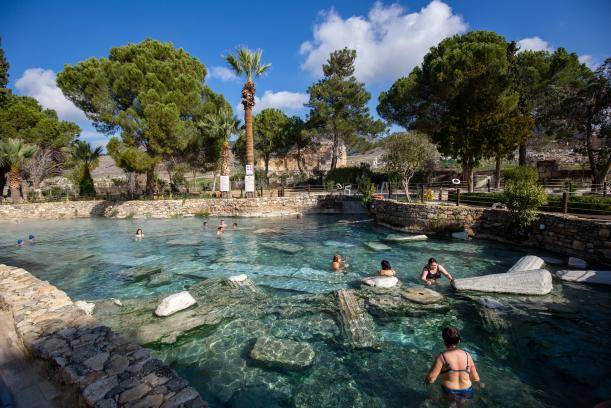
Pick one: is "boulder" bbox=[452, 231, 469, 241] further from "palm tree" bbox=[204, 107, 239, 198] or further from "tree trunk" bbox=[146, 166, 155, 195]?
"tree trunk" bbox=[146, 166, 155, 195]

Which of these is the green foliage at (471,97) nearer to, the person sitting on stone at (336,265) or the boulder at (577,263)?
the boulder at (577,263)

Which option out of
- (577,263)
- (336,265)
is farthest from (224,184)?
(577,263)

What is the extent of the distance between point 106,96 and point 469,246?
34.2 metres

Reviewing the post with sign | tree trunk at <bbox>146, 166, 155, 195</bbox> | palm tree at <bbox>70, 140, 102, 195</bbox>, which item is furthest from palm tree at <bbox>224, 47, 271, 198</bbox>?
palm tree at <bbox>70, 140, 102, 195</bbox>

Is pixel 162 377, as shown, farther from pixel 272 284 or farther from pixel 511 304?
pixel 511 304

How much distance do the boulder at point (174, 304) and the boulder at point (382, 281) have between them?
547 centimetres

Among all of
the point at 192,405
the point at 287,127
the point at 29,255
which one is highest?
the point at 287,127

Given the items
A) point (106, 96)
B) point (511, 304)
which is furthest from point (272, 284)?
point (106, 96)

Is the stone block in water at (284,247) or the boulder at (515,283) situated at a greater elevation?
the boulder at (515,283)

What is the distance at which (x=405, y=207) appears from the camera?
19172 mm

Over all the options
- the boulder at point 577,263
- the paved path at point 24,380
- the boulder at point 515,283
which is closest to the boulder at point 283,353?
the paved path at point 24,380

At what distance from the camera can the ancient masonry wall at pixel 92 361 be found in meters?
3.68

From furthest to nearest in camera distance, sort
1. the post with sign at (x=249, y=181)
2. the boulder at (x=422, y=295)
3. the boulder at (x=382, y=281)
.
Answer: the post with sign at (x=249, y=181), the boulder at (x=382, y=281), the boulder at (x=422, y=295)

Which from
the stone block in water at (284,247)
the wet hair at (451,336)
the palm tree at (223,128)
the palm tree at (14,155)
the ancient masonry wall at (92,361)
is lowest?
the stone block in water at (284,247)
